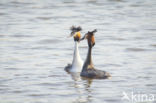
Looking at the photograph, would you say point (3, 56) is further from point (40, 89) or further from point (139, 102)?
point (139, 102)

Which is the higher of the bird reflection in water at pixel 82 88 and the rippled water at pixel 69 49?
the rippled water at pixel 69 49

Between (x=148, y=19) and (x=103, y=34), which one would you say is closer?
(x=103, y=34)

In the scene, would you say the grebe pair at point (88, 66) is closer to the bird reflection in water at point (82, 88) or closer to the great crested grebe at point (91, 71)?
the great crested grebe at point (91, 71)

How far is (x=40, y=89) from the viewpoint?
39.4ft

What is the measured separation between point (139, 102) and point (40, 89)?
7.64 ft

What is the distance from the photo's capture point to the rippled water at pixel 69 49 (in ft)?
38.9

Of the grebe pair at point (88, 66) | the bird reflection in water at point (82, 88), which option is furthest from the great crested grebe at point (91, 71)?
the bird reflection in water at point (82, 88)

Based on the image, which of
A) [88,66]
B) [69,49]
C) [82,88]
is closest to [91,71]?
[88,66]

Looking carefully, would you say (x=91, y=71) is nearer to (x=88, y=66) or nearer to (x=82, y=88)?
(x=88, y=66)

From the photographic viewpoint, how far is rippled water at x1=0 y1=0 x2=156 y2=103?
11.8 metres

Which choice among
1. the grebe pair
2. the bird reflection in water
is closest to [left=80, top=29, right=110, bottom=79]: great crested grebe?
the grebe pair

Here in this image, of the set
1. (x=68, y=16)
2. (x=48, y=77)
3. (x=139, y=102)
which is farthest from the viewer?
(x=68, y=16)

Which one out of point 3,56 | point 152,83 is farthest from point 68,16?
point 152,83

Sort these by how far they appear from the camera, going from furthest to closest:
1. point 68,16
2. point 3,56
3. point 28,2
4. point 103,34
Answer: point 28,2, point 68,16, point 103,34, point 3,56
